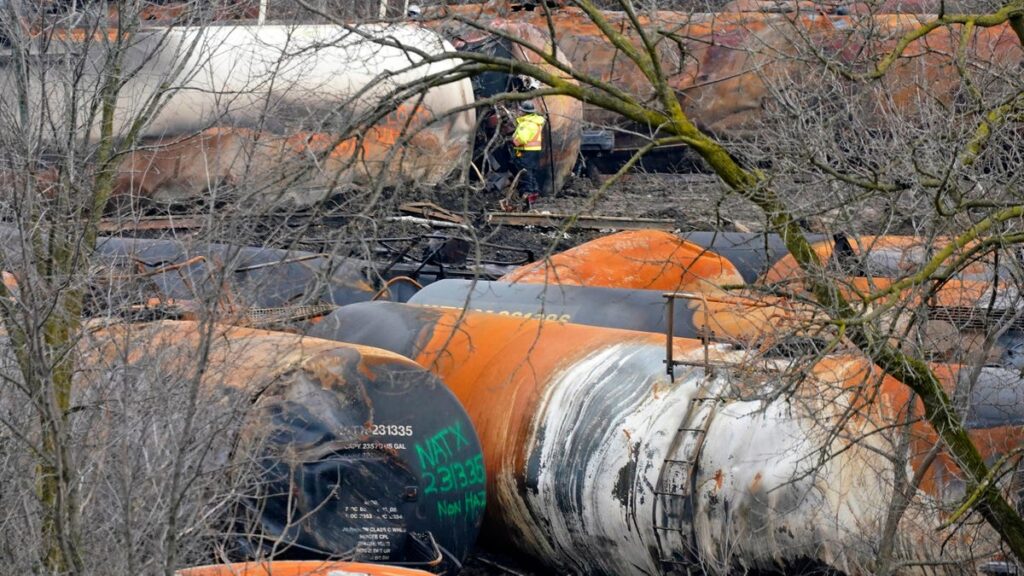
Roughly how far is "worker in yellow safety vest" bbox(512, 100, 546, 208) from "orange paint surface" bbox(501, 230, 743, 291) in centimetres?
641

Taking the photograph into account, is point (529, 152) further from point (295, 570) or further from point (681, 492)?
point (295, 570)

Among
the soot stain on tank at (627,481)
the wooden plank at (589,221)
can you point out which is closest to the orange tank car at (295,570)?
the soot stain on tank at (627,481)

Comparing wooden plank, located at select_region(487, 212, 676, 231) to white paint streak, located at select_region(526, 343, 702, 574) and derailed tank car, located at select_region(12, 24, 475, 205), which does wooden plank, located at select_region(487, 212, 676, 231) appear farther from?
white paint streak, located at select_region(526, 343, 702, 574)

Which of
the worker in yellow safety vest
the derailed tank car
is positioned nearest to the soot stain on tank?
the derailed tank car

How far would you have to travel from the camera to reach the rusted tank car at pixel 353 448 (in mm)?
6777

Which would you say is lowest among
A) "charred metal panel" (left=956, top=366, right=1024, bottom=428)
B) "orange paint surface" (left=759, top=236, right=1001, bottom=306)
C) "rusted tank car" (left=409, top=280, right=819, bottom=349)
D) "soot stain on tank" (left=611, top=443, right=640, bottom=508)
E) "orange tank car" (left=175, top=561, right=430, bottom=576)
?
"soot stain on tank" (left=611, top=443, right=640, bottom=508)

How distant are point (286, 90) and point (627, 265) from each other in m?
3.85

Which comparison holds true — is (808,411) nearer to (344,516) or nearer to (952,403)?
(952,403)

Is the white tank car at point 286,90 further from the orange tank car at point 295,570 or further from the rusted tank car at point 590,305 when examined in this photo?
the orange tank car at point 295,570

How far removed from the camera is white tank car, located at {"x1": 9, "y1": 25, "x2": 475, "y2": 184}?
6020 mm

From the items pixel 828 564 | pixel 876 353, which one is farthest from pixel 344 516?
pixel 876 353

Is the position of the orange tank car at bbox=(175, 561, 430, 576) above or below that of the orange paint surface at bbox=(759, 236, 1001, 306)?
below

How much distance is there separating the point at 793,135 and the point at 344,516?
3.39 m

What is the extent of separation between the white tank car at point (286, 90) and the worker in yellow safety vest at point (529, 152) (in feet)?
2.80
